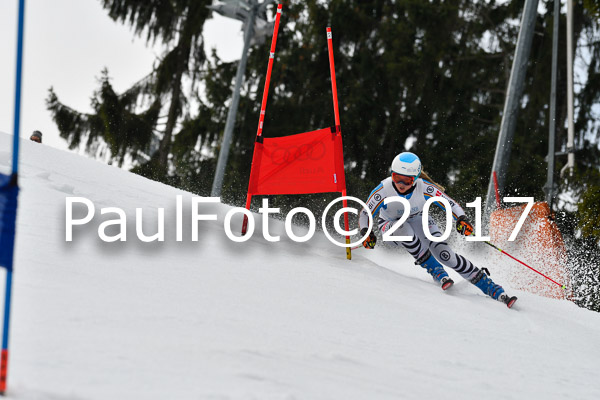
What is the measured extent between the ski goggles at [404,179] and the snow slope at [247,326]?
87 cm

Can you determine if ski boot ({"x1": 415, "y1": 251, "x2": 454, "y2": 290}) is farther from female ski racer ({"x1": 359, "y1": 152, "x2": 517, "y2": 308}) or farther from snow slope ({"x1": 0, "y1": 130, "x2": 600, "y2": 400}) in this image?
snow slope ({"x1": 0, "y1": 130, "x2": 600, "y2": 400})

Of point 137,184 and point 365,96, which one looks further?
point 365,96

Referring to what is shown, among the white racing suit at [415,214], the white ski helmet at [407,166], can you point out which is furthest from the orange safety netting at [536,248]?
the white ski helmet at [407,166]

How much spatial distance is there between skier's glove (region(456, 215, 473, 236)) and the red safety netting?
1.18m

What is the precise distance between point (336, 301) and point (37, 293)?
2083 mm

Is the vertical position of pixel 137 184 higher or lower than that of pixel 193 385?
higher

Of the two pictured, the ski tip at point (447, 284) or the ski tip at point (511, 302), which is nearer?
the ski tip at point (511, 302)

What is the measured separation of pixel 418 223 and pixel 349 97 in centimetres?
1336

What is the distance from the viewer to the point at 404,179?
5836 millimetres

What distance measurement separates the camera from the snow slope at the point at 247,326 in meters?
2.44

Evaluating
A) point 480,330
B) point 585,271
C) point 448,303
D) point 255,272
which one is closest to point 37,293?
point 255,272

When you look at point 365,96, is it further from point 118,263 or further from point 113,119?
point 118,263

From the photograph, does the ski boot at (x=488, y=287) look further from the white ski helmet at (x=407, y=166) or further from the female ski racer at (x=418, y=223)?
the white ski helmet at (x=407, y=166)

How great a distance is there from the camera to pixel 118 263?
4023 millimetres
